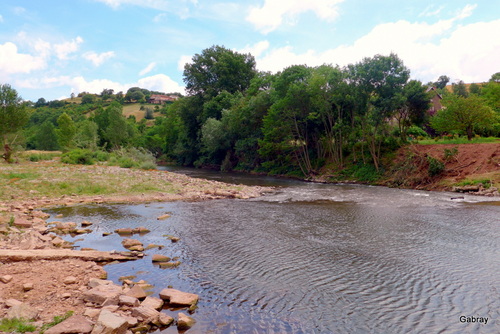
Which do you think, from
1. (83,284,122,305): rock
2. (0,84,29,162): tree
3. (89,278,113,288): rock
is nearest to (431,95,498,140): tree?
(89,278,113,288): rock

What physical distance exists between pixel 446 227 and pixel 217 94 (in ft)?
173

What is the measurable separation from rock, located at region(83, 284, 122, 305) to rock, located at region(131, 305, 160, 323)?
724 mm

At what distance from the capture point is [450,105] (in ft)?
119

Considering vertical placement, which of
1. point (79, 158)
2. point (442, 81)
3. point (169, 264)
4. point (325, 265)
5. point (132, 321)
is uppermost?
point (442, 81)

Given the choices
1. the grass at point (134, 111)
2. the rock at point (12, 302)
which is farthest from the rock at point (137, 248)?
the grass at point (134, 111)

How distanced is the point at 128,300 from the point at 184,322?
1.39m

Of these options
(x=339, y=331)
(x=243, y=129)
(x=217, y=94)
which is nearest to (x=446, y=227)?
(x=339, y=331)

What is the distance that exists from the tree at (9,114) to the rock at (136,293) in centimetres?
4195

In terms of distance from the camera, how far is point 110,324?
571cm

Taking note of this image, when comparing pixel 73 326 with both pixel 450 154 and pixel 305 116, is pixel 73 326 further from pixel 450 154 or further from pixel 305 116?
pixel 305 116

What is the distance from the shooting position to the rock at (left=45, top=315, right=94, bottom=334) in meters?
5.50

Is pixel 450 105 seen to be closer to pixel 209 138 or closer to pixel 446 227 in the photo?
pixel 446 227

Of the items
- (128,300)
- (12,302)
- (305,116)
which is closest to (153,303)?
(128,300)

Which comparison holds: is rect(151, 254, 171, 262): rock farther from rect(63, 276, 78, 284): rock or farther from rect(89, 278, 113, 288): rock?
rect(63, 276, 78, 284): rock
